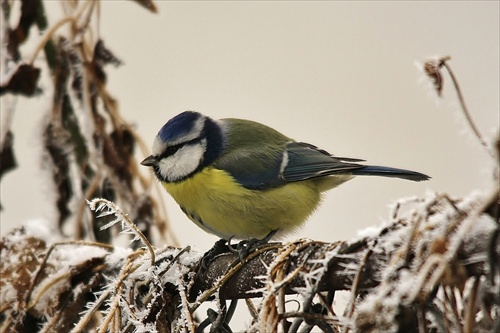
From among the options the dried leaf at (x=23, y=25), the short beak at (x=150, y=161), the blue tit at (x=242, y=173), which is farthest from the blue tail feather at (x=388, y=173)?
the dried leaf at (x=23, y=25)

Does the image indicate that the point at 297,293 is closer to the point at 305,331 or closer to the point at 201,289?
the point at 305,331

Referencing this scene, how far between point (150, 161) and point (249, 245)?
1.90 feet

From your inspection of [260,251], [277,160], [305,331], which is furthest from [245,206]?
[305,331]

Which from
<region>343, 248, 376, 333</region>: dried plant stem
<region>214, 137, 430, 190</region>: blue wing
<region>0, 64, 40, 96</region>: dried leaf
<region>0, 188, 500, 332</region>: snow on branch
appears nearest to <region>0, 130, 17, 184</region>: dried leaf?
<region>0, 64, 40, 96</region>: dried leaf

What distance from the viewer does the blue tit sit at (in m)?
1.86

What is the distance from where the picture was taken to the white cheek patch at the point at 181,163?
198 cm

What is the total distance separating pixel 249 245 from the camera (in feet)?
4.91

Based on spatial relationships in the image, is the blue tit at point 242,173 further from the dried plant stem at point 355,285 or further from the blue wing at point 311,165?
the dried plant stem at point 355,285

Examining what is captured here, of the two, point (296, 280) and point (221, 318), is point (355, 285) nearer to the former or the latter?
point (296, 280)

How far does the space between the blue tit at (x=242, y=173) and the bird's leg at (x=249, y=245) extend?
2cm

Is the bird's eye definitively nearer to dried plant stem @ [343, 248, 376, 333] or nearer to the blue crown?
the blue crown

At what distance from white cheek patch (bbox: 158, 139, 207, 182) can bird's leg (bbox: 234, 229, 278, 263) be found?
277 millimetres

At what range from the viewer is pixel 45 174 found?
1833 millimetres

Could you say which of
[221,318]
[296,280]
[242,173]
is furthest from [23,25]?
[296,280]
